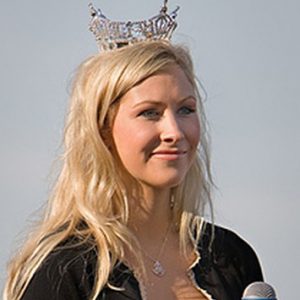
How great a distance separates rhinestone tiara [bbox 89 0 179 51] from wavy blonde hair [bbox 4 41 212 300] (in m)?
0.15

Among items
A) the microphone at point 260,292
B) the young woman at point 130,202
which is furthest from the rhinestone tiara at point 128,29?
the microphone at point 260,292

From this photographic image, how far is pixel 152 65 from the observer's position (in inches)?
182

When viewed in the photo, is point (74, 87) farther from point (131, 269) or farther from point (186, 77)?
point (131, 269)

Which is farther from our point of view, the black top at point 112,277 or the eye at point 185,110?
the eye at point 185,110

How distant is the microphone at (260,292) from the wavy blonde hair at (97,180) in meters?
0.72

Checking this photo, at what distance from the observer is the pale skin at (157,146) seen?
4.52 m

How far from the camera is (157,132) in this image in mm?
4523

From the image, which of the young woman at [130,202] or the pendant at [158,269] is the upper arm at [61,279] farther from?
the pendant at [158,269]

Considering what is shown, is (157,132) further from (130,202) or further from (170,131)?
(130,202)

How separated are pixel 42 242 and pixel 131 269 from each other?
323 mm

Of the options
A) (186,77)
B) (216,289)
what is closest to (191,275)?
(216,289)

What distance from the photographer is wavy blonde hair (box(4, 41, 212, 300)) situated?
4.55 meters

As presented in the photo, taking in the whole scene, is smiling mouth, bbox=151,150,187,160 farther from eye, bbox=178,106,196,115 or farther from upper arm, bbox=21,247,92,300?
upper arm, bbox=21,247,92,300

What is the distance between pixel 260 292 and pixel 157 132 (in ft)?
2.85
